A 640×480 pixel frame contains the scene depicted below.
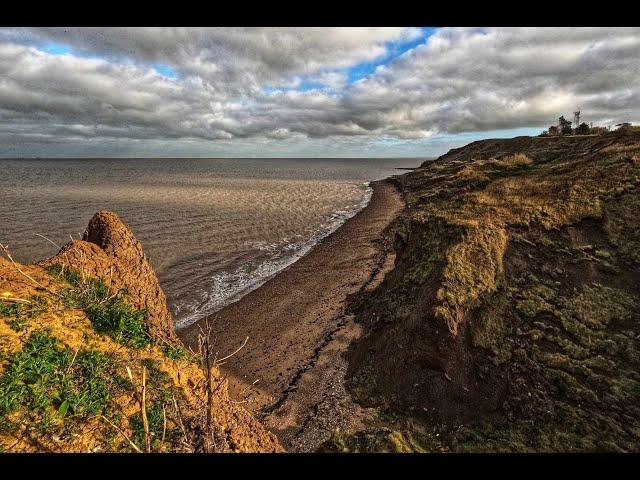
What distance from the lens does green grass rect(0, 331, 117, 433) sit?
5.75m

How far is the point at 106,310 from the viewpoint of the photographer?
8.30m

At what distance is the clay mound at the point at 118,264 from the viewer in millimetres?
9078

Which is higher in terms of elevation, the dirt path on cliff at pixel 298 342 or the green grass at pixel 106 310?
the green grass at pixel 106 310

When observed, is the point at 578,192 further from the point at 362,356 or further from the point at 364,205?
the point at 364,205

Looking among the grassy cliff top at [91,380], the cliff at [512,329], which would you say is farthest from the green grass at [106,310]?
the cliff at [512,329]

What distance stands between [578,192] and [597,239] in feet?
9.82

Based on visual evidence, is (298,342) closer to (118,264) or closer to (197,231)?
(118,264)

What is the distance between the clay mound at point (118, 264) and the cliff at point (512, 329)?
6143 mm

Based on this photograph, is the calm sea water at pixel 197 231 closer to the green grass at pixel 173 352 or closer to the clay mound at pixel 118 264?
the clay mound at pixel 118 264

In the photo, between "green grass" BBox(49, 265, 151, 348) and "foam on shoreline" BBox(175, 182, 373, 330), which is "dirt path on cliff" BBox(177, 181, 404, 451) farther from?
"green grass" BBox(49, 265, 151, 348)

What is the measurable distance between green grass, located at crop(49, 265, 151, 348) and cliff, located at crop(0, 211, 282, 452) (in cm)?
2

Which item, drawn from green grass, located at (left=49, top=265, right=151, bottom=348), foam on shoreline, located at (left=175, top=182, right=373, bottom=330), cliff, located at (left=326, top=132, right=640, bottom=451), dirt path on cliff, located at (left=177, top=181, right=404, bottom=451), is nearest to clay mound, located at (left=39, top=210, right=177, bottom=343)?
green grass, located at (left=49, top=265, right=151, bottom=348)

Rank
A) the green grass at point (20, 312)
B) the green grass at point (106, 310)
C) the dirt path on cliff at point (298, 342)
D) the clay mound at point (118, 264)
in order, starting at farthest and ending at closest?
1. the dirt path on cliff at point (298, 342)
2. the clay mound at point (118, 264)
3. the green grass at point (106, 310)
4. the green grass at point (20, 312)

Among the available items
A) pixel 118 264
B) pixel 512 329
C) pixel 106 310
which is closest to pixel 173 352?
pixel 106 310
